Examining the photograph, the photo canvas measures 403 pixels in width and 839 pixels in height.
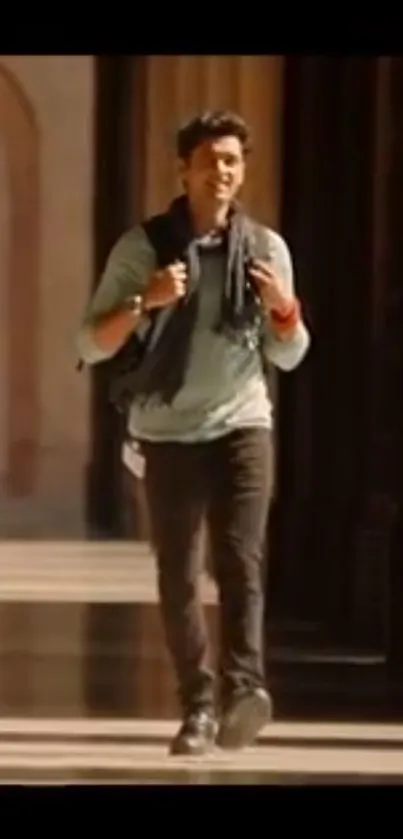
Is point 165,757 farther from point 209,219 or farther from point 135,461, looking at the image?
point 209,219

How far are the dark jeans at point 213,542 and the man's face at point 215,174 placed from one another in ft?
0.64

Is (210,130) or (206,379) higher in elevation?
(210,130)

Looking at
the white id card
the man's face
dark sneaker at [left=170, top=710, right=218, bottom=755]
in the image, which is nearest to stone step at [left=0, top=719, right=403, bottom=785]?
dark sneaker at [left=170, top=710, right=218, bottom=755]

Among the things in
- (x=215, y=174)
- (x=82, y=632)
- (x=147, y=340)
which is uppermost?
(x=215, y=174)

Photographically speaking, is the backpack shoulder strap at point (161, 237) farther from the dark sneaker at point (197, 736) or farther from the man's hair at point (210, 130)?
the dark sneaker at point (197, 736)

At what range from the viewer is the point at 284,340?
1395 mm

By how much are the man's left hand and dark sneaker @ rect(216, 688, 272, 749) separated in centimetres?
33

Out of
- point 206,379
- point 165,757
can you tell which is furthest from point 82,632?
point 206,379

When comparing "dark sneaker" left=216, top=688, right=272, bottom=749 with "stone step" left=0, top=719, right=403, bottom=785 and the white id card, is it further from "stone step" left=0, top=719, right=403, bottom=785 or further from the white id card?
the white id card

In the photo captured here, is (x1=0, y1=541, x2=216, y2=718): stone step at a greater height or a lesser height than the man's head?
lesser

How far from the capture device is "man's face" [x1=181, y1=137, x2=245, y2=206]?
4.50 ft

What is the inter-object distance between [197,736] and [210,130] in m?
0.50

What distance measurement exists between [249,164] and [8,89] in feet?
0.70

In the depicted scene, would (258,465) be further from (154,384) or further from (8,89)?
(8,89)
